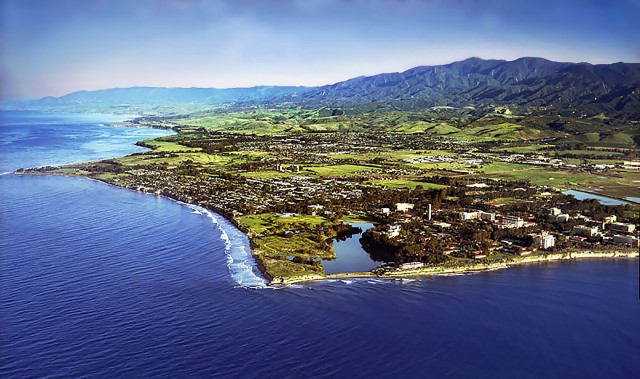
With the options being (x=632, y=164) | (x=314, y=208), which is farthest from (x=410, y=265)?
(x=632, y=164)

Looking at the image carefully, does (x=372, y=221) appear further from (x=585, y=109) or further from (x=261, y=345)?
(x=585, y=109)

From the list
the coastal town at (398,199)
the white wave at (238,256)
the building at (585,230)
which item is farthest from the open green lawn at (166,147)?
the building at (585,230)

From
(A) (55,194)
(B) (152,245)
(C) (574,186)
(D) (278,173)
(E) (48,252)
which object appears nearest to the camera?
(E) (48,252)

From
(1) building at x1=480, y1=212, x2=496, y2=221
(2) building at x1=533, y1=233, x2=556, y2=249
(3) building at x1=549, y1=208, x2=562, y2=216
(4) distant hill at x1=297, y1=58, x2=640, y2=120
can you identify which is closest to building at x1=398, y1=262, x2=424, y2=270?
(2) building at x1=533, y1=233, x2=556, y2=249

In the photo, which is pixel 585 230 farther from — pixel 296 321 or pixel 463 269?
pixel 296 321

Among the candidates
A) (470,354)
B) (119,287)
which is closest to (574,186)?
(470,354)

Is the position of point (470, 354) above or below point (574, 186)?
below

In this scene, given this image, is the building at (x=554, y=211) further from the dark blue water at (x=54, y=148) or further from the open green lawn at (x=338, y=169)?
the dark blue water at (x=54, y=148)
